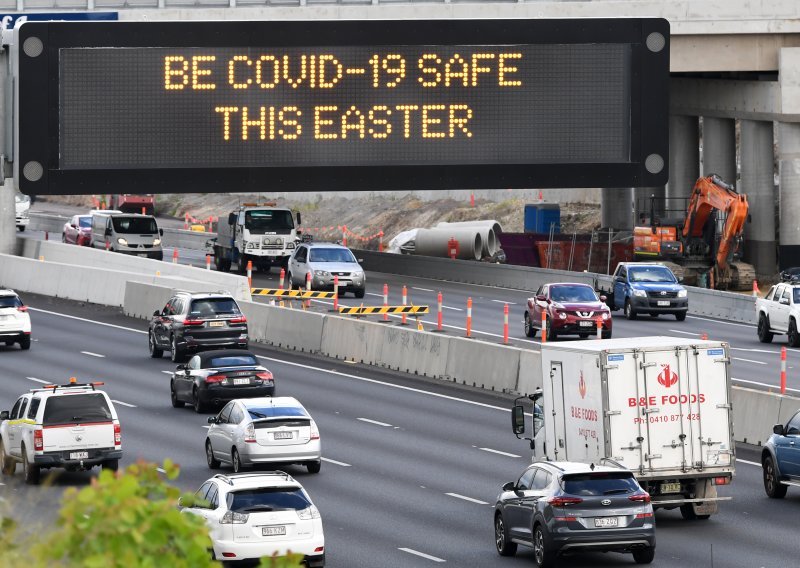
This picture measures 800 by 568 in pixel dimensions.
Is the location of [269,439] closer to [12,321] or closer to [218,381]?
[218,381]

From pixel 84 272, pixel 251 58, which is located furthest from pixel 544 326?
pixel 251 58

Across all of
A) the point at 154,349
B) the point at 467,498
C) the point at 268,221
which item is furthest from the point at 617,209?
the point at 467,498

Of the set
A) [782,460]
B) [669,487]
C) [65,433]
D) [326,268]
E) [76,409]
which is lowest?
[669,487]

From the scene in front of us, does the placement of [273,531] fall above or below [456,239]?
below

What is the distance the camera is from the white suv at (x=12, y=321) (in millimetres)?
46906

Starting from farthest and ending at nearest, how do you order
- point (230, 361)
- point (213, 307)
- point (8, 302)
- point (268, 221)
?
point (268, 221) < point (8, 302) < point (213, 307) < point (230, 361)

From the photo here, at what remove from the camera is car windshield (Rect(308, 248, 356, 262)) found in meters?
58.8

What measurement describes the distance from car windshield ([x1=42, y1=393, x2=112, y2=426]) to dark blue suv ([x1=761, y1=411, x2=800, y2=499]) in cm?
1063

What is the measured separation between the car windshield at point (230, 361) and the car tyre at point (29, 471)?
27.6 ft

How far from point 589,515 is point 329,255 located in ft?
123

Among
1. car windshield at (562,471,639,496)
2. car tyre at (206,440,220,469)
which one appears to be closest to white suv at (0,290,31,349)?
car tyre at (206,440,220,469)

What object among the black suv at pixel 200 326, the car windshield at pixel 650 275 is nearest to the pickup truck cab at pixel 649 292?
the car windshield at pixel 650 275

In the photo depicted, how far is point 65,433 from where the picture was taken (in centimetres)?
2934

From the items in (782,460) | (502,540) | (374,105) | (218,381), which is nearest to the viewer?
(374,105)
